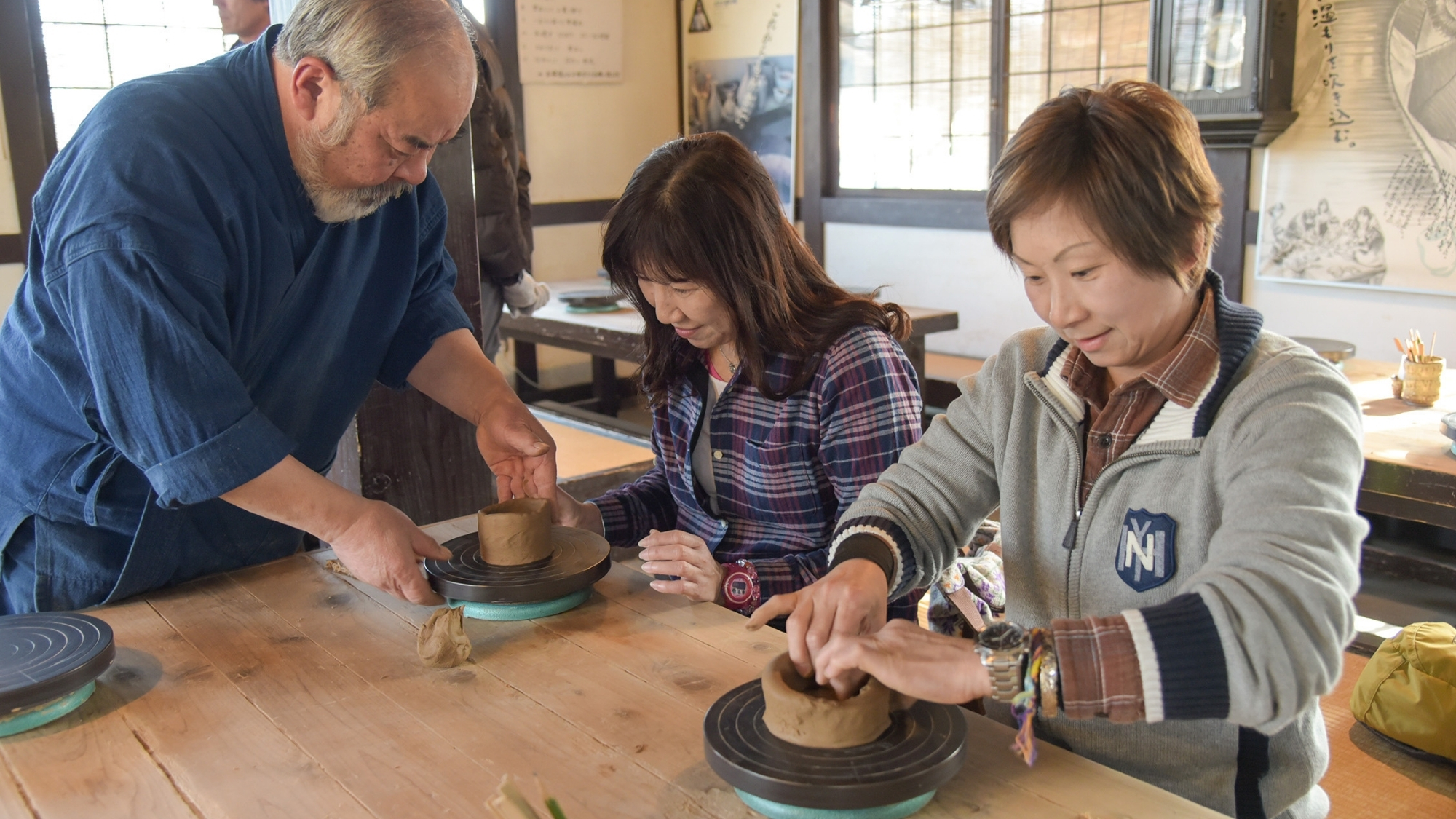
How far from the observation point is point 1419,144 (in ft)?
14.3

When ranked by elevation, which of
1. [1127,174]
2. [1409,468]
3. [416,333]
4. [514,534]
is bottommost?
[1409,468]

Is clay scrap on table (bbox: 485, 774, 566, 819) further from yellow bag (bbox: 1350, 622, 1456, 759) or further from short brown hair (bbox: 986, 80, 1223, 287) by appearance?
yellow bag (bbox: 1350, 622, 1456, 759)

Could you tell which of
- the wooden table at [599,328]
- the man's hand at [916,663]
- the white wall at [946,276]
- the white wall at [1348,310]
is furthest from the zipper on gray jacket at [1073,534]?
the white wall at [946,276]

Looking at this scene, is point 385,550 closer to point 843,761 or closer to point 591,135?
point 843,761

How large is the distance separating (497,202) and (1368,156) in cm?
338

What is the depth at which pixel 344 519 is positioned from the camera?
1530mm

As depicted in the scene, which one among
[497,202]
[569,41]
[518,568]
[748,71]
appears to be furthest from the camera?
[748,71]

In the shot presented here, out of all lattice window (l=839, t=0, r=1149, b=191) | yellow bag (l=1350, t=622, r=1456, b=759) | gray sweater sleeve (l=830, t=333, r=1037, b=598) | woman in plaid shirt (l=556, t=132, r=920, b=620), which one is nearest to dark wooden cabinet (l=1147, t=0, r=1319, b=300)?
lattice window (l=839, t=0, r=1149, b=191)

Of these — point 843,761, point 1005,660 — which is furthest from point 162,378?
point 1005,660

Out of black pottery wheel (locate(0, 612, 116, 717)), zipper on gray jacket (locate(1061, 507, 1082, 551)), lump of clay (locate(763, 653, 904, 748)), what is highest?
zipper on gray jacket (locate(1061, 507, 1082, 551))

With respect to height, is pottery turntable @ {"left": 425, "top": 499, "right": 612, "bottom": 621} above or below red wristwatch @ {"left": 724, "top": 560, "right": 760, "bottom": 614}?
above

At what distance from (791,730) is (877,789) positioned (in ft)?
0.39

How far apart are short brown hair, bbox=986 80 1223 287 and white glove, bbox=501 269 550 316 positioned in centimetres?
309

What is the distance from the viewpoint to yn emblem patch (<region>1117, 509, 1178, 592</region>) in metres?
1.27
